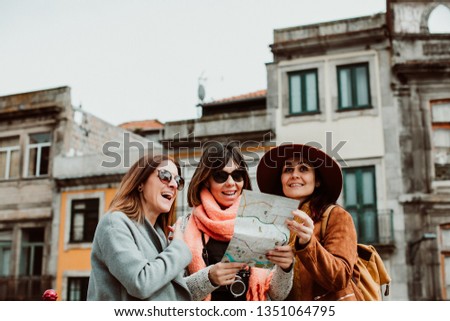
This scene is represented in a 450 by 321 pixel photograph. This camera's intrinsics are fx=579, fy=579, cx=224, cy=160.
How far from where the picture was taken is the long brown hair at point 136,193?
1.58 metres

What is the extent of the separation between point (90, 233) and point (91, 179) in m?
0.84

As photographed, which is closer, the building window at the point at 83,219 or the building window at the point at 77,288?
the building window at the point at 77,288

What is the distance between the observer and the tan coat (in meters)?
1.49

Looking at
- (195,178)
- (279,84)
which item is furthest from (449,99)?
(195,178)

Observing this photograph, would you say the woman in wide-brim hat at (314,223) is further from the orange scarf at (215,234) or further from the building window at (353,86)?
the building window at (353,86)

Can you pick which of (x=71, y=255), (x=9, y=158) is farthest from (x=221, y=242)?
(x=9, y=158)

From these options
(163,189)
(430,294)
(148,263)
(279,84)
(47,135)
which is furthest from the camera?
(47,135)

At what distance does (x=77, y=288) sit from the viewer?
28.0ft

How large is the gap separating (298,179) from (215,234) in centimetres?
30

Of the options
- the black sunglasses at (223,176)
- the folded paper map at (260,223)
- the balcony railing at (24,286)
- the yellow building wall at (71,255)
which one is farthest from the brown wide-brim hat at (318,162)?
the yellow building wall at (71,255)

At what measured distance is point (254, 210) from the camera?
1.47m

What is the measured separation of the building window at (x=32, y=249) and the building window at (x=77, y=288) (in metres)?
0.61

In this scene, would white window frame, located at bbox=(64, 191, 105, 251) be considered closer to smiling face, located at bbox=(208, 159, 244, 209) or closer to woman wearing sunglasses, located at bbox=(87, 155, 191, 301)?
smiling face, located at bbox=(208, 159, 244, 209)
